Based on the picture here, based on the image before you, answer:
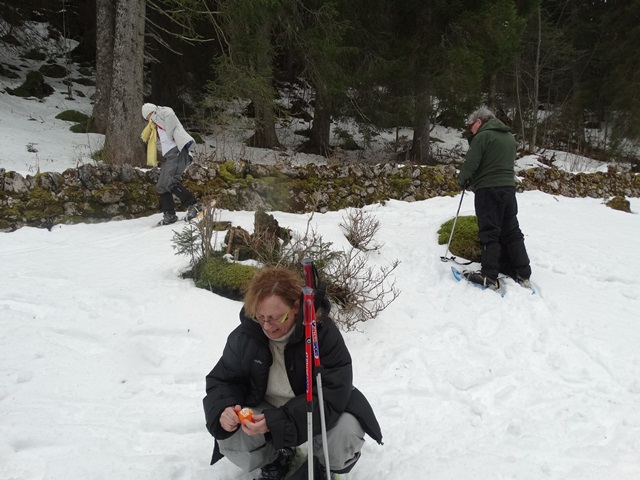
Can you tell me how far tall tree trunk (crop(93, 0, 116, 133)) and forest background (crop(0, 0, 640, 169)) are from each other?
2 cm

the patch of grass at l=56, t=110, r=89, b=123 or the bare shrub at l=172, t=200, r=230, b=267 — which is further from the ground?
the patch of grass at l=56, t=110, r=89, b=123

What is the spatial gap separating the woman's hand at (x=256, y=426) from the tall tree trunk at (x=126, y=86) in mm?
7215

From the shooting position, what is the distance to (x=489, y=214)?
4.60 meters

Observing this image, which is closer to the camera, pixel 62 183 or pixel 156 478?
pixel 156 478

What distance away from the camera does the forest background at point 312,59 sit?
8.27m

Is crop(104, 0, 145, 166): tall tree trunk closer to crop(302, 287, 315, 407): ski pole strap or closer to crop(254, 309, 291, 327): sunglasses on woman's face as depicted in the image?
crop(254, 309, 291, 327): sunglasses on woman's face

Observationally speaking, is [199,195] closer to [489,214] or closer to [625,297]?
[489,214]

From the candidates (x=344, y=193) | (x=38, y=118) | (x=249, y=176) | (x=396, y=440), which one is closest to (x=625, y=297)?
(x=396, y=440)

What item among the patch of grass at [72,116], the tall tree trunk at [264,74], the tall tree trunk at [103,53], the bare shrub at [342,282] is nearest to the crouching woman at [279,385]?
the bare shrub at [342,282]

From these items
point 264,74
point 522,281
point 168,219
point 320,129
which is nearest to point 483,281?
point 522,281

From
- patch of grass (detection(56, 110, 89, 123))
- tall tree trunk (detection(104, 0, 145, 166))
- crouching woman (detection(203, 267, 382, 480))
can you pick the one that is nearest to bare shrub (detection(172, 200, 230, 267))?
crouching woman (detection(203, 267, 382, 480))

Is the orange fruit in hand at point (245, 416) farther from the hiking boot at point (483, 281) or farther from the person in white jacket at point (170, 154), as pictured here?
the person in white jacket at point (170, 154)

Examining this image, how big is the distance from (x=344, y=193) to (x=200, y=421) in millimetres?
5455

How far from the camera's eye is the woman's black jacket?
196 cm
